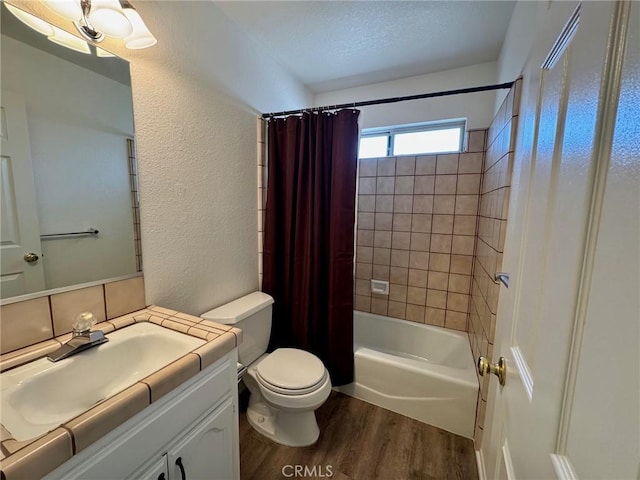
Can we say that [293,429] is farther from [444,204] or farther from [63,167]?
[444,204]

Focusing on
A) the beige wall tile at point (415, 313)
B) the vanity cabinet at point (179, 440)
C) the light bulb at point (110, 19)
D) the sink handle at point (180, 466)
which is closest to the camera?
the vanity cabinet at point (179, 440)

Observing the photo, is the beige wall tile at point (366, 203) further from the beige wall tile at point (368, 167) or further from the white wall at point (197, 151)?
the white wall at point (197, 151)

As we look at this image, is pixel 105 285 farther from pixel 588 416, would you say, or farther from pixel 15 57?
pixel 588 416

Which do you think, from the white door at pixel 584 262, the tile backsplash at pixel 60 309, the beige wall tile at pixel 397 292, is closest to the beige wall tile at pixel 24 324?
the tile backsplash at pixel 60 309

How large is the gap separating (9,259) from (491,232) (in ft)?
6.90

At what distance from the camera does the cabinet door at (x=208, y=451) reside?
2.74ft

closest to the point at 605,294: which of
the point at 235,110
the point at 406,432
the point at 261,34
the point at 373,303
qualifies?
the point at 406,432

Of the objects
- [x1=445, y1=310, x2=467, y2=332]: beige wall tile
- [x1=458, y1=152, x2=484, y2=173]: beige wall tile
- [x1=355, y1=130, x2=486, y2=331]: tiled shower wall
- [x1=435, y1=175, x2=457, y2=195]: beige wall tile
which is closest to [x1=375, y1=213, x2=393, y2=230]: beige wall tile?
[x1=355, y1=130, x2=486, y2=331]: tiled shower wall

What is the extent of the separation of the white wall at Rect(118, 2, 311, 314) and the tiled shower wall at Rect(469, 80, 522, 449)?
4.83ft

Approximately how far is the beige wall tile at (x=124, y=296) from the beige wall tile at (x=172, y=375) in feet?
1.72

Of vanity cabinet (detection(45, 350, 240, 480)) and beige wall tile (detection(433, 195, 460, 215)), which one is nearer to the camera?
A: vanity cabinet (detection(45, 350, 240, 480))

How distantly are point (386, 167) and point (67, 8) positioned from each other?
2056 millimetres

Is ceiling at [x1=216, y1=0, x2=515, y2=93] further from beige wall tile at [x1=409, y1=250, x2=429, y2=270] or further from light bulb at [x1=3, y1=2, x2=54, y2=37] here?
beige wall tile at [x1=409, y1=250, x2=429, y2=270]

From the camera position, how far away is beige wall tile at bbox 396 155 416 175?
2.27m
